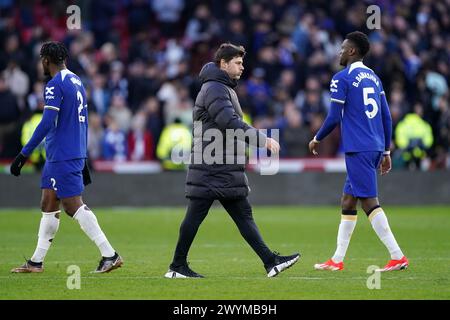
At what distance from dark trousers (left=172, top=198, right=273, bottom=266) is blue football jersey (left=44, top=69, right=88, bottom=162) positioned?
1415 mm

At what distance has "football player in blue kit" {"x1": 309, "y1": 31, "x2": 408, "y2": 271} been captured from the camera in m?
11.8

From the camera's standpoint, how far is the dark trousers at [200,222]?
11.3 m

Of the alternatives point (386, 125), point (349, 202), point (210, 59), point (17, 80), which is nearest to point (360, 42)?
point (386, 125)

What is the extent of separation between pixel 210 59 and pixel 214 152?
15.9 meters

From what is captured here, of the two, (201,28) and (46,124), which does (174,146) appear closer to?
(201,28)

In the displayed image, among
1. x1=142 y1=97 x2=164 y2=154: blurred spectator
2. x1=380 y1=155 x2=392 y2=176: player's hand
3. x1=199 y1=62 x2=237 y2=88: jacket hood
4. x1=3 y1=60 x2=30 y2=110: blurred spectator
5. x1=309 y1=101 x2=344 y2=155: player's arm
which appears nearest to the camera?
x1=199 y1=62 x2=237 y2=88: jacket hood

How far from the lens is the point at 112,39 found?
27531mm

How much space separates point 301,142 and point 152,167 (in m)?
3.37

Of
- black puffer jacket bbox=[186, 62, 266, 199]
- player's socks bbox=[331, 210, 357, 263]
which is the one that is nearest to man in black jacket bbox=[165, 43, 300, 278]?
black puffer jacket bbox=[186, 62, 266, 199]

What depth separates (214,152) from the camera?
11172 millimetres

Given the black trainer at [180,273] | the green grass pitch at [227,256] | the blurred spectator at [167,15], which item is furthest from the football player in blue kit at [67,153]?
the blurred spectator at [167,15]

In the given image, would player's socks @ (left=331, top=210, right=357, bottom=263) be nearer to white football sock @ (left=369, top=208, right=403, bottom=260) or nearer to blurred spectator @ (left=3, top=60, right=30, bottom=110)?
white football sock @ (left=369, top=208, right=403, bottom=260)

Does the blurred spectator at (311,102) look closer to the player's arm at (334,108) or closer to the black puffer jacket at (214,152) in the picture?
the player's arm at (334,108)

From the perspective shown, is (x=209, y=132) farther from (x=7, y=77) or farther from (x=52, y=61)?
(x=7, y=77)
